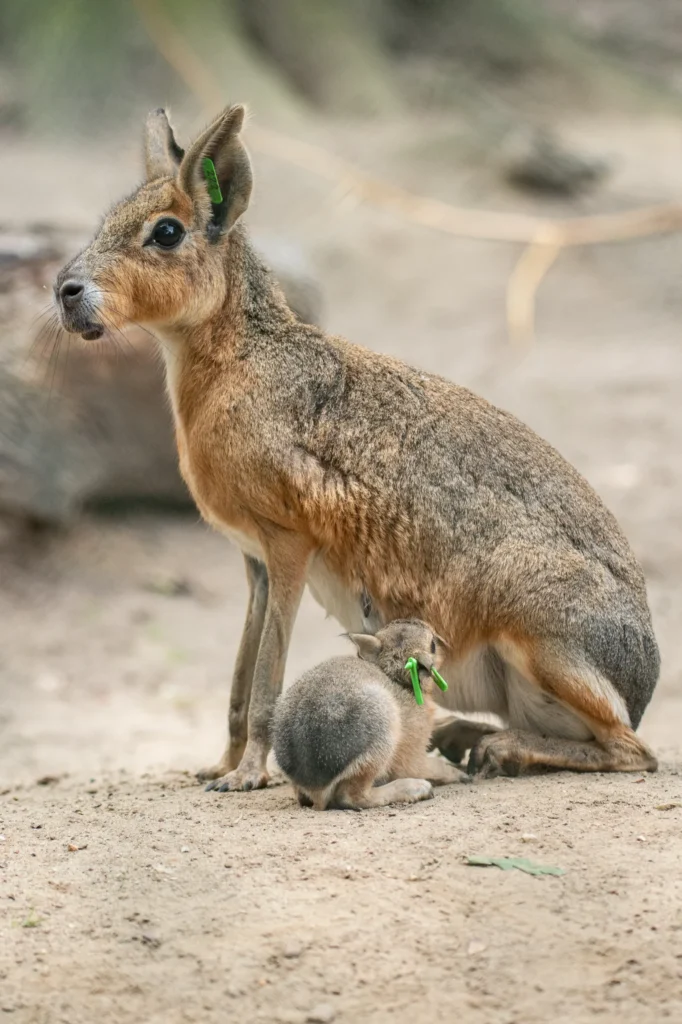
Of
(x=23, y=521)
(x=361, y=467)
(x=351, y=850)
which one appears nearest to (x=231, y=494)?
(x=361, y=467)

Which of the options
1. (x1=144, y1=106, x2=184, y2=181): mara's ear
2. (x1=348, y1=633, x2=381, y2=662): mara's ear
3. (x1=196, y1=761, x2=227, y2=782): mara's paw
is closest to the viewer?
(x1=348, y1=633, x2=381, y2=662): mara's ear

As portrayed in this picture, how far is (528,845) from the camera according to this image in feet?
15.8

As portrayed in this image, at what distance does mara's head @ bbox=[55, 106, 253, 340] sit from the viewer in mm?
5863

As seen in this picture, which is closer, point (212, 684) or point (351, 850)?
point (351, 850)

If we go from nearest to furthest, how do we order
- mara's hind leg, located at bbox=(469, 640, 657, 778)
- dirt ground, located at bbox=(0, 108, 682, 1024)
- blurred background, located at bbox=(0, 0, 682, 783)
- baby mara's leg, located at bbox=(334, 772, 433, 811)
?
dirt ground, located at bbox=(0, 108, 682, 1024)
baby mara's leg, located at bbox=(334, 772, 433, 811)
mara's hind leg, located at bbox=(469, 640, 657, 778)
blurred background, located at bbox=(0, 0, 682, 783)

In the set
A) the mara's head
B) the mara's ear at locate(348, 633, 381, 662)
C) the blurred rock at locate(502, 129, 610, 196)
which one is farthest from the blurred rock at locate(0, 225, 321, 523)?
the blurred rock at locate(502, 129, 610, 196)

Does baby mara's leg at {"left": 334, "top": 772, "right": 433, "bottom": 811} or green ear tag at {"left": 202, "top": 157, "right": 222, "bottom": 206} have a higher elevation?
green ear tag at {"left": 202, "top": 157, "right": 222, "bottom": 206}

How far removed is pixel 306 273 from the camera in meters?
11.2

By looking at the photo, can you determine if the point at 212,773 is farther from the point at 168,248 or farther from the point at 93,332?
the point at 168,248

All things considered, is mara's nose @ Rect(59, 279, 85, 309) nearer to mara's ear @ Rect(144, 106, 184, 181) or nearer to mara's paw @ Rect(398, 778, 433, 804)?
mara's ear @ Rect(144, 106, 184, 181)

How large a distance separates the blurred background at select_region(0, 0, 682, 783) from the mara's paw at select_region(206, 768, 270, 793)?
220 centimetres

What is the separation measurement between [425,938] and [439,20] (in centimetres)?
1103

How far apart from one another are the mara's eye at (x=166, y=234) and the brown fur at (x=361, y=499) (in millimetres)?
33

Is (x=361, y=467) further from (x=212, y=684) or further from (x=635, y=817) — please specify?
(x=212, y=684)
